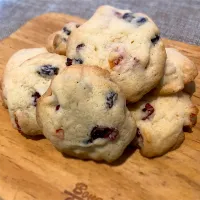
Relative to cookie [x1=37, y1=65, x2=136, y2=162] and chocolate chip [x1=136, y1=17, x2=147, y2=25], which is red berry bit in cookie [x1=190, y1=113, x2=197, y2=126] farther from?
chocolate chip [x1=136, y1=17, x2=147, y2=25]

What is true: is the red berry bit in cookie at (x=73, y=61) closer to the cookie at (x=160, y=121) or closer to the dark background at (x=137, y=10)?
the cookie at (x=160, y=121)

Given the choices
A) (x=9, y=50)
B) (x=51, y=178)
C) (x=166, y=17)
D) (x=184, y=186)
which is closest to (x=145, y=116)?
(x=184, y=186)

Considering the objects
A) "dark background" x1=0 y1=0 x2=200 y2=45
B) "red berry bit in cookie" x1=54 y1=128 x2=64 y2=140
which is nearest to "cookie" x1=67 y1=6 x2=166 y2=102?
"red berry bit in cookie" x1=54 y1=128 x2=64 y2=140

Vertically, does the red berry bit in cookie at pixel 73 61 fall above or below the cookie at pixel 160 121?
above

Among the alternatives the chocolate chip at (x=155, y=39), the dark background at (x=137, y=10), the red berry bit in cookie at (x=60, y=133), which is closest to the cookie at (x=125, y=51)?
the chocolate chip at (x=155, y=39)

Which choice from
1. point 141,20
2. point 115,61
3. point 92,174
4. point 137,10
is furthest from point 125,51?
point 137,10

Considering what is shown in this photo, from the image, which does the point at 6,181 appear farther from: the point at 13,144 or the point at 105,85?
the point at 105,85

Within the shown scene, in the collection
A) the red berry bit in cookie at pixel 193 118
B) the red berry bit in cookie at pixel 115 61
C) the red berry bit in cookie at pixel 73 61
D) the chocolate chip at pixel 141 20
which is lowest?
the red berry bit in cookie at pixel 193 118
